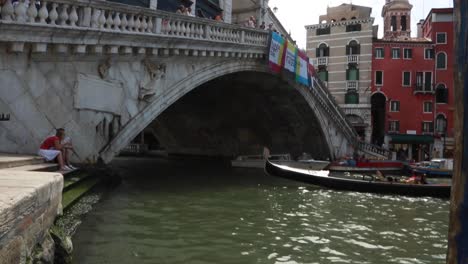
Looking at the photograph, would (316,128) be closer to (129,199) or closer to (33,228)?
(129,199)

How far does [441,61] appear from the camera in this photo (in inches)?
1064

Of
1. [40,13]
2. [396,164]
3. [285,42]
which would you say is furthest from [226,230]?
[396,164]

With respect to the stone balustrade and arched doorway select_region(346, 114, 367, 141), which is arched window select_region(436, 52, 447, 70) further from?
the stone balustrade

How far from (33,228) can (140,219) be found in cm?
338

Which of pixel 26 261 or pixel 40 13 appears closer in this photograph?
pixel 26 261

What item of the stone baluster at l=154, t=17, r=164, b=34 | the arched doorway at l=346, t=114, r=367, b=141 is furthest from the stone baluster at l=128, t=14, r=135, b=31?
the arched doorway at l=346, t=114, r=367, b=141

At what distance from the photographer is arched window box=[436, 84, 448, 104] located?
26.7 meters

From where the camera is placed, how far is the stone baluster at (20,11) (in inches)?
252

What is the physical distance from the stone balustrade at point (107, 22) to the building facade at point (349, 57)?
59.2 ft

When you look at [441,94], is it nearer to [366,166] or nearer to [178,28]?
[366,166]

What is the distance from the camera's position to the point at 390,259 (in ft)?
15.8

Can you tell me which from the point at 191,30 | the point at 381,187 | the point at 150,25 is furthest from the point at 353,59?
the point at 150,25

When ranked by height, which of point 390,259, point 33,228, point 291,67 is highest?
point 291,67

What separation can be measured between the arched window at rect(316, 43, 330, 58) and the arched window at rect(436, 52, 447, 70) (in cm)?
698
